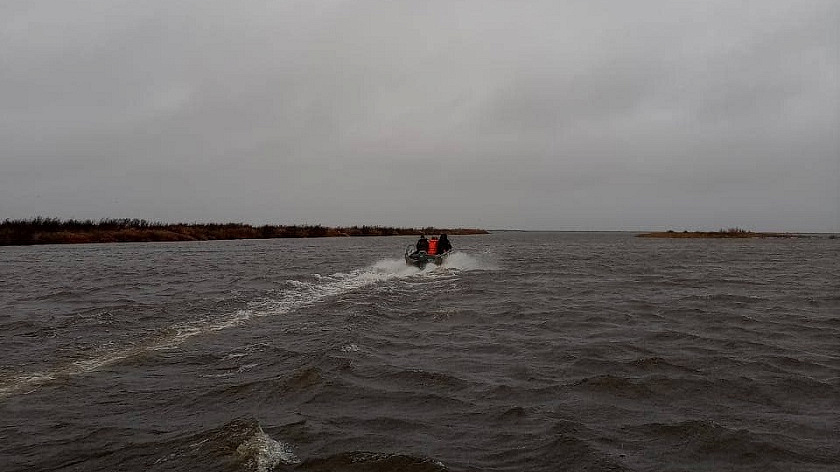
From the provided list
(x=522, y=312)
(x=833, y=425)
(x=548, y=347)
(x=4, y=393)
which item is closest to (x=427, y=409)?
(x=548, y=347)

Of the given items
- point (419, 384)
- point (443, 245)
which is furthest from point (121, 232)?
point (419, 384)

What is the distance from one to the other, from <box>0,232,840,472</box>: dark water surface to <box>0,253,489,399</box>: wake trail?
8 cm

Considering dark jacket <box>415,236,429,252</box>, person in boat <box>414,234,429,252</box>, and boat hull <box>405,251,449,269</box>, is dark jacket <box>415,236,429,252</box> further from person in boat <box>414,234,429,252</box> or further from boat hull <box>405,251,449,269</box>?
boat hull <box>405,251,449,269</box>

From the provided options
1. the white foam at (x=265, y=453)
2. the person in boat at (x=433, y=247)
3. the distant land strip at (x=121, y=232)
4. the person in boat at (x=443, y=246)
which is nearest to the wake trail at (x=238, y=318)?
the person in boat at (x=433, y=247)

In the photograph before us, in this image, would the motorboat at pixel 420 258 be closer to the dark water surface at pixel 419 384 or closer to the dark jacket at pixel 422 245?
the dark jacket at pixel 422 245

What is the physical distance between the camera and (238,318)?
14797mm

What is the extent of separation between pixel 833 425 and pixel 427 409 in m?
5.59

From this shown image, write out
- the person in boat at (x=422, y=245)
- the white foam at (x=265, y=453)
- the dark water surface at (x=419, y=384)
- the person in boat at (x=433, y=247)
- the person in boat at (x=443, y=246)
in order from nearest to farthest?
the white foam at (x=265, y=453), the dark water surface at (x=419, y=384), the person in boat at (x=422, y=245), the person in boat at (x=433, y=247), the person in boat at (x=443, y=246)

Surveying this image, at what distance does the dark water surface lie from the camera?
591 centimetres

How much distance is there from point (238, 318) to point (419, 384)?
325 inches

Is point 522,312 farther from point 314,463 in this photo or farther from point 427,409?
point 314,463

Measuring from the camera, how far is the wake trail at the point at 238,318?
892 cm

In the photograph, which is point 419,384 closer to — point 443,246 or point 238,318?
point 238,318

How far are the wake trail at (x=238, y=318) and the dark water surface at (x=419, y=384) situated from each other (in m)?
0.08
